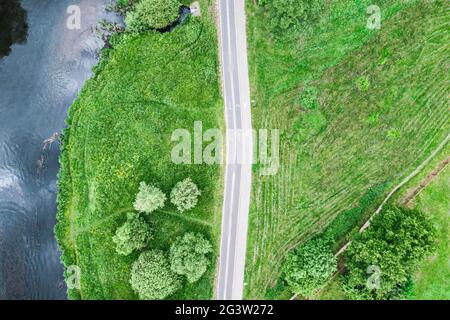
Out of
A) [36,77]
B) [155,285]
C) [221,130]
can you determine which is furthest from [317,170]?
[36,77]

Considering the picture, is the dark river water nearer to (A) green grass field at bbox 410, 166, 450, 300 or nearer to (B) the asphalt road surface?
(B) the asphalt road surface

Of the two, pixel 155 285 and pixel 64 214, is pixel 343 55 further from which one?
pixel 64 214

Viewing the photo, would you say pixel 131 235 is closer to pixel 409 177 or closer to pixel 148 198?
pixel 148 198

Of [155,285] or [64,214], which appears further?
[64,214]

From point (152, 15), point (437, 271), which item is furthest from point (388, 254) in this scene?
point (152, 15)

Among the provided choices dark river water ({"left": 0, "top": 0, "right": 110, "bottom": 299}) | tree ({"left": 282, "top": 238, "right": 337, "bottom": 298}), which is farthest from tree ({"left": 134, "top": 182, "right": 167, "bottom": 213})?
tree ({"left": 282, "top": 238, "right": 337, "bottom": 298})

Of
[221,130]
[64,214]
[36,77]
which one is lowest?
[64,214]
